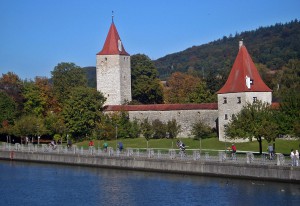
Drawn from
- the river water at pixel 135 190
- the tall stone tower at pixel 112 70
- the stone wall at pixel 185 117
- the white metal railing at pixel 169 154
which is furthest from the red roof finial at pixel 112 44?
the river water at pixel 135 190

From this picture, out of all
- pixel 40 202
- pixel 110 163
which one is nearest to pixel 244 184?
pixel 40 202

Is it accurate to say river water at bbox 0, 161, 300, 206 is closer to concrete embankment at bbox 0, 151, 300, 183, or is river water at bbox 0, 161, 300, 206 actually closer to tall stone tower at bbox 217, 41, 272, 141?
concrete embankment at bbox 0, 151, 300, 183

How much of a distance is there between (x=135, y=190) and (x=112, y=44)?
38476mm

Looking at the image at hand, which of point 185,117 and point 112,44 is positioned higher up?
point 112,44

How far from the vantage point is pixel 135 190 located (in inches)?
1560

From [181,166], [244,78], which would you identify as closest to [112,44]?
[244,78]

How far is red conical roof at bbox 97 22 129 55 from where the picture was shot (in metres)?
76.1

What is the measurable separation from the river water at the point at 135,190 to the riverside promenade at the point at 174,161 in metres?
0.60

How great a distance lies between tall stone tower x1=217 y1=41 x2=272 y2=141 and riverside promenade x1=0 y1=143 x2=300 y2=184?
956cm

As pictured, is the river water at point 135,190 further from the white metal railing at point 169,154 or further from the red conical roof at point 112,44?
the red conical roof at point 112,44

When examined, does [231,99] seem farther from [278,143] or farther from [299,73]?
[299,73]

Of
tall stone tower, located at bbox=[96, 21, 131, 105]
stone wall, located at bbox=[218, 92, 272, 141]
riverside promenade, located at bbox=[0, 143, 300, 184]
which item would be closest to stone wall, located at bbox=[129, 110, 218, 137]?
stone wall, located at bbox=[218, 92, 272, 141]

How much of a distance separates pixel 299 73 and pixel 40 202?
191 ft

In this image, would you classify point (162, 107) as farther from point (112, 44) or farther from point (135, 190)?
point (135, 190)
